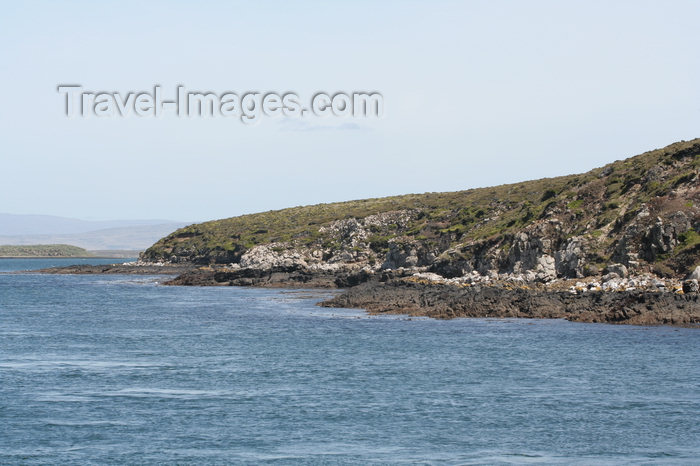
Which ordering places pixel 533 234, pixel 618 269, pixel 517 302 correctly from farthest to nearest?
1. pixel 533 234
2. pixel 618 269
3. pixel 517 302

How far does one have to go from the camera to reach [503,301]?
A: 63.4 meters

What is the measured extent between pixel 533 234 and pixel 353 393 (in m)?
54.2

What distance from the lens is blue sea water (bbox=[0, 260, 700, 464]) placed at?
24.5 metres

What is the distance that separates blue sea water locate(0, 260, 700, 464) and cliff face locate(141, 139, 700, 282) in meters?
16.6

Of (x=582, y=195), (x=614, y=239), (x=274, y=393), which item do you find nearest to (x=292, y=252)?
(x=582, y=195)

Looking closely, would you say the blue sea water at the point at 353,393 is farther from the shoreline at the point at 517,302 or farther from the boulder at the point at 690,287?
the boulder at the point at 690,287

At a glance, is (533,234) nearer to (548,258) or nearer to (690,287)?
(548,258)

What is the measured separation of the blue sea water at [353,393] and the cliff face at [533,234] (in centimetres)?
1662

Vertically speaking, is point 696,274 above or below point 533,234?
below

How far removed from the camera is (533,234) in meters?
83.2

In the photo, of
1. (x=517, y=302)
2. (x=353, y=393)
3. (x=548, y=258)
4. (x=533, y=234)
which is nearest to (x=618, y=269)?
(x=517, y=302)

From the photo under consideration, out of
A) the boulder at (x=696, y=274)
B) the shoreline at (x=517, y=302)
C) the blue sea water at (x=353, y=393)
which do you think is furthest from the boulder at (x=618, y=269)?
the blue sea water at (x=353, y=393)

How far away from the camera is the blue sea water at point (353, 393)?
2445 cm

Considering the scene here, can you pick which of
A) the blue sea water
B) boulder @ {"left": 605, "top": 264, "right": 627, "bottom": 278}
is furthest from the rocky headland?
the blue sea water
